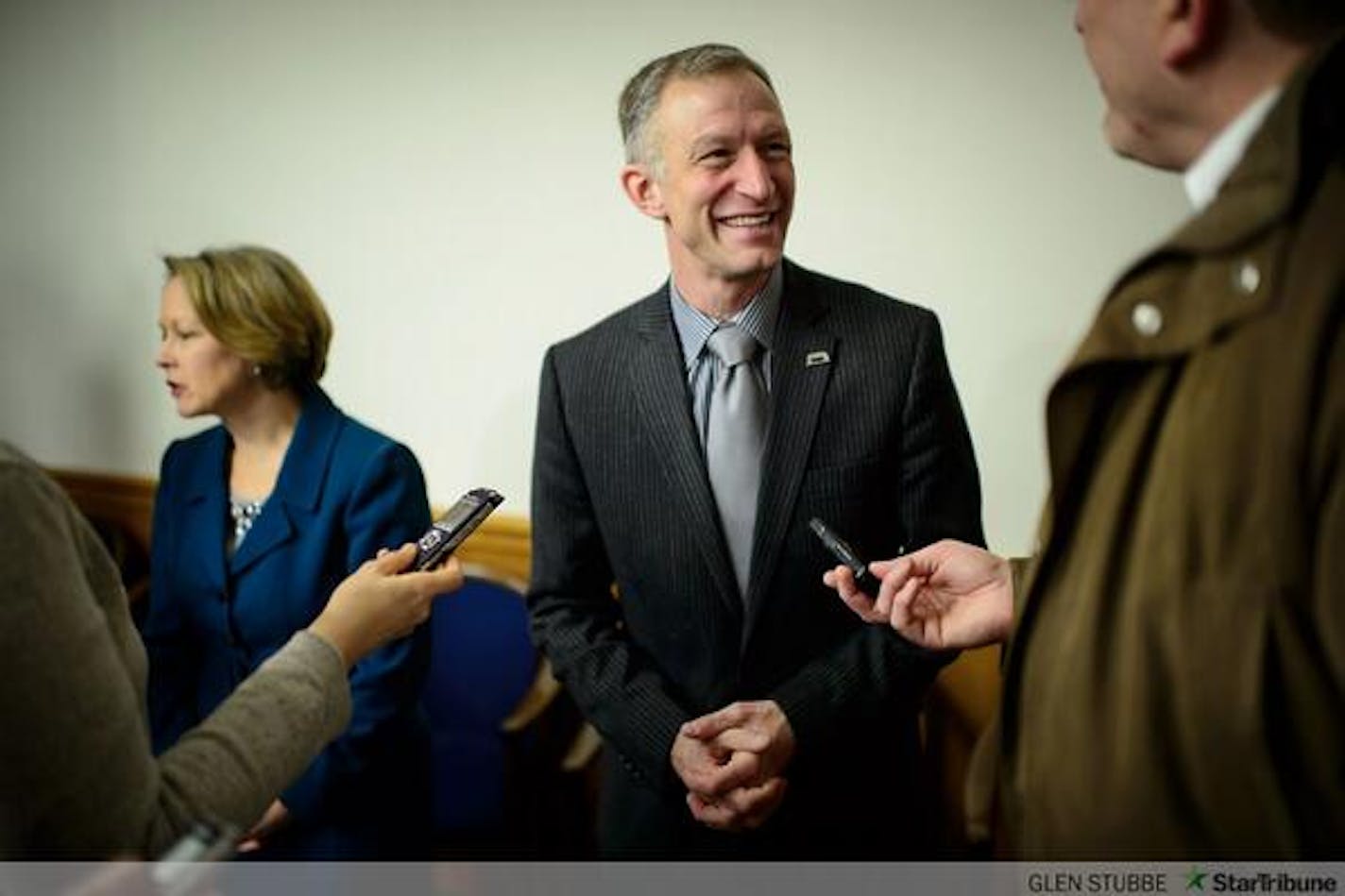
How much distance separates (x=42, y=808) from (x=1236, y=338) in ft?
2.59

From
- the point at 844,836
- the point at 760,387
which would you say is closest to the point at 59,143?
the point at 760,387

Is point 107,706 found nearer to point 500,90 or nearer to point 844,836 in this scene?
point 844,836

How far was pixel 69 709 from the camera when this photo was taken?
69 centimetres

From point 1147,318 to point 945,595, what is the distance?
0.43m

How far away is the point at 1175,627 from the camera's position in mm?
632

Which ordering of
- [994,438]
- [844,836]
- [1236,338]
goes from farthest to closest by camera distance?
[994,438], [844,836], [1236,338]

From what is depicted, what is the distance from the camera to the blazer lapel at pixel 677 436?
4.03 ft

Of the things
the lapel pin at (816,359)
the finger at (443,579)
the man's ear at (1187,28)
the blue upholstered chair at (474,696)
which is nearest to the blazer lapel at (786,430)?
the lapel pin at (816,359)

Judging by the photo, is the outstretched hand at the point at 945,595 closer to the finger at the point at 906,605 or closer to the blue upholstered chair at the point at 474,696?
the finger at the point at 906,605

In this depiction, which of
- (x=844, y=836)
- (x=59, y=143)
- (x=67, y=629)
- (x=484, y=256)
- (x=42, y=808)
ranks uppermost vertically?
(x=59, y=143)

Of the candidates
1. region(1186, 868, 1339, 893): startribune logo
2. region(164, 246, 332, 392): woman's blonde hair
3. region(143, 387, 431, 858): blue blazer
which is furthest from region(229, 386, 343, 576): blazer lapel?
region(1186, 868, 1339, 893): startribune logo

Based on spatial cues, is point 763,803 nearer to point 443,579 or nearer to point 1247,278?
point 443,579

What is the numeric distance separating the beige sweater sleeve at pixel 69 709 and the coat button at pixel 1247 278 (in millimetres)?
745

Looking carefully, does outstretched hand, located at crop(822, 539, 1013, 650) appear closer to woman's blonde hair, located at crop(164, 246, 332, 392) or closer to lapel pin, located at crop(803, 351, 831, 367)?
lapel pin, located at crop(803, 351, 831, 367)
